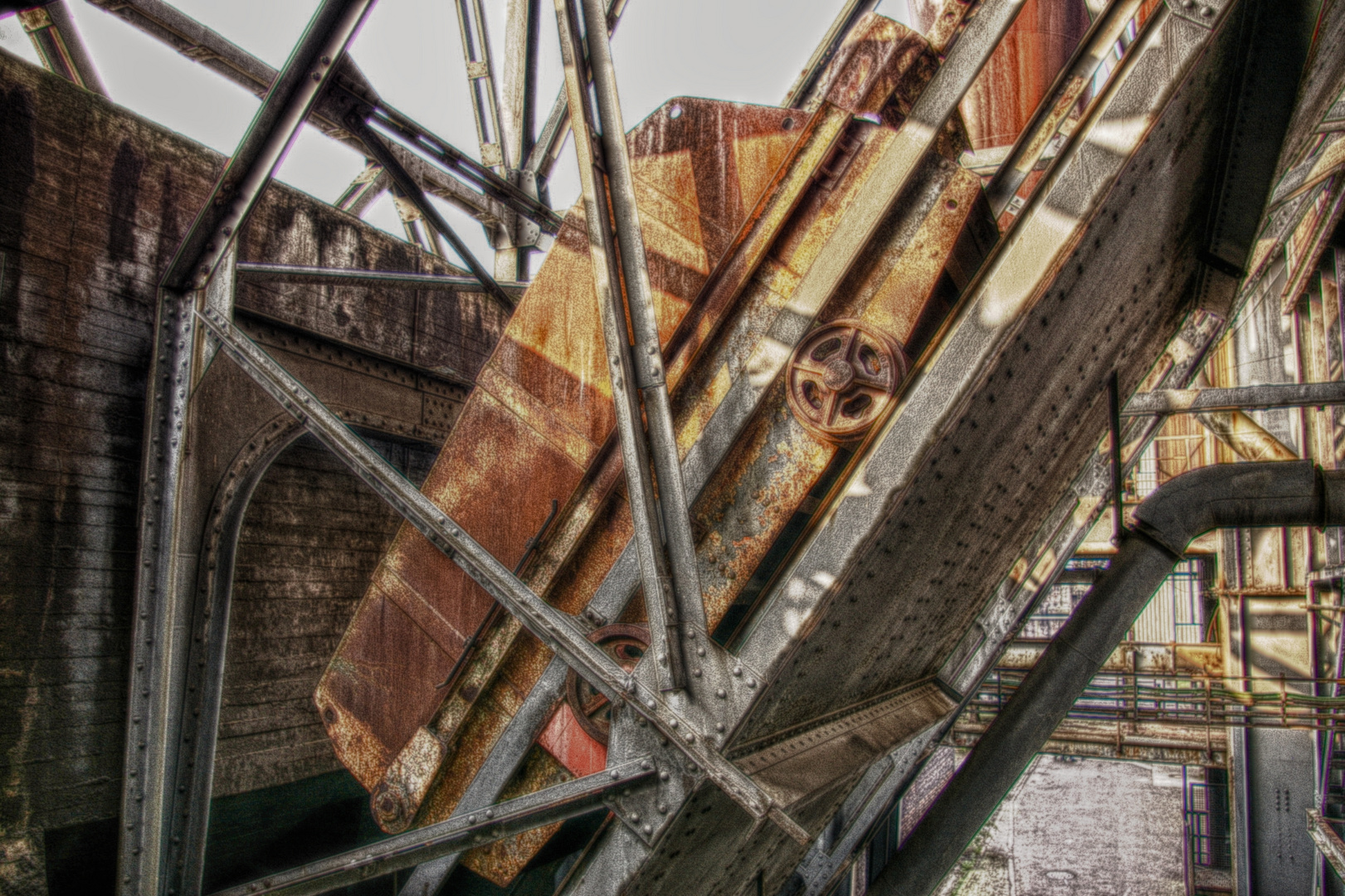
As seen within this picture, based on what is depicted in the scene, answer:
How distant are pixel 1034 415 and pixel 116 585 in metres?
4.37

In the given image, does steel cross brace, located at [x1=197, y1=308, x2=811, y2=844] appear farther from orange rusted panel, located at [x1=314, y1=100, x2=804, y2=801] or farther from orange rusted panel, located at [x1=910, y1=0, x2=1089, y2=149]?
orange rusted panel, located at [x1=910, y1=0, x2=1089, y2=149]

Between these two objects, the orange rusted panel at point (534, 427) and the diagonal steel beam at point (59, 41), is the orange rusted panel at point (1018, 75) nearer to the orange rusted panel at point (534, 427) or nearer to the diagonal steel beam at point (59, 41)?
the orange rusted panel at point (534, 427)

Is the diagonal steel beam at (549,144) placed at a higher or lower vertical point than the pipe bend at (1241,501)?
higher

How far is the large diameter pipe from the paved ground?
1265cm

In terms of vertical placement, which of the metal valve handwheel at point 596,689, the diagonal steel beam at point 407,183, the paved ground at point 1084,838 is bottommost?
the paved ground at point 1084,838

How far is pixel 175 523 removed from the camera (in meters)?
3.55

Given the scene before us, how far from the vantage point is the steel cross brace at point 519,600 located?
2430mm

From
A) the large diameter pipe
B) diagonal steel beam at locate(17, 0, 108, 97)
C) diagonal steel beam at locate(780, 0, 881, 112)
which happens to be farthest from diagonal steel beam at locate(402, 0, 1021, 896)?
diagonal steel beam at locate(17, 0, 108, 97)

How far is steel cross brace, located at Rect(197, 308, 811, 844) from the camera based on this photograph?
2.43m

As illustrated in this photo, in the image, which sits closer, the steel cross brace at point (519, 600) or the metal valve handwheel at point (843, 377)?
the steel cross brace at point (519, 600)

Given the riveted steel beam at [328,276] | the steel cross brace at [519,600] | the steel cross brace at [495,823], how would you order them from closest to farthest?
the steel cross brace at [519,600], the steel cross brace at [495,823], the riveted steel beam at [328,276]

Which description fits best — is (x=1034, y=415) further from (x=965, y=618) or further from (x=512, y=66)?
(x=512, y=66)

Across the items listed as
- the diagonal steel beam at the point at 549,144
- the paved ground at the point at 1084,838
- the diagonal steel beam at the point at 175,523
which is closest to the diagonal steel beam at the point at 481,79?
the diagonal steel beam at the point at 549,144

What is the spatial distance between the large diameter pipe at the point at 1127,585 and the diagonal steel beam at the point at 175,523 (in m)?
4.07
